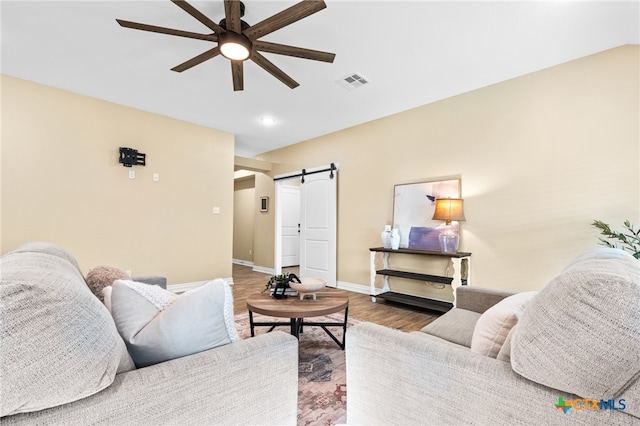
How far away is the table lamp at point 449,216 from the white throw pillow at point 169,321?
296 centimetres

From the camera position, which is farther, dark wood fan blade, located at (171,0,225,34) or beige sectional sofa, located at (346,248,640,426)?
dark wood fan blade, located at (171,0,225,34)

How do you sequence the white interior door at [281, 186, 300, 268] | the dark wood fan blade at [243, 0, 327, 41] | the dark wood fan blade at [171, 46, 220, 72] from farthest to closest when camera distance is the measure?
the white interior door at [281, 186, 300, 268]
the dark wood fan blade at [171, 46, 220, 72]
the dark wood fan blade at [243, 0, 327, 41]

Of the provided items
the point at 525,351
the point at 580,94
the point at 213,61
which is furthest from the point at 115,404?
the point at 580,94

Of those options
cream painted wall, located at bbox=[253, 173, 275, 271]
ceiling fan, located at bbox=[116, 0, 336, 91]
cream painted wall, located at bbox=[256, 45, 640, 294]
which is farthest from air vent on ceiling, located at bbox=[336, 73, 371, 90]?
cream painted wall, located at bbox=[253, 173, 275, 271]

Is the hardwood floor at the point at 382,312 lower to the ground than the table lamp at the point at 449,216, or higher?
lower

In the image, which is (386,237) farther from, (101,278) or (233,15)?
(101,278)

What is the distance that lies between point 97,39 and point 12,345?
2995 mm

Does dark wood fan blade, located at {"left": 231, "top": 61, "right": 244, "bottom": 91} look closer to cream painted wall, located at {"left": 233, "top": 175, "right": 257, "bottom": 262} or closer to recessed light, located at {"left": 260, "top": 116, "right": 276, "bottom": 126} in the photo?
recessed light, located at {"left": 260, "top": 116, "right": 276, "bottom": 126}

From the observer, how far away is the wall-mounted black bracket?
395 centimetres

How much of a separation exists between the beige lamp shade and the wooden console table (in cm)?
41

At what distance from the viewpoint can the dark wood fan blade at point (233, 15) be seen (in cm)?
181

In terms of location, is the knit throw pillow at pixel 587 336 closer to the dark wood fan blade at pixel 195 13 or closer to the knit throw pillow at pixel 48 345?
the knit throw pillow at pixel 48 345

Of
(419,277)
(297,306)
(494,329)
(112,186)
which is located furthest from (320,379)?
(112,186)

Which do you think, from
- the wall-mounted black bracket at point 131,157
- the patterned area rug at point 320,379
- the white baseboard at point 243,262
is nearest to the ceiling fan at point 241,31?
the wall-mounted black bracket at point 131,157
